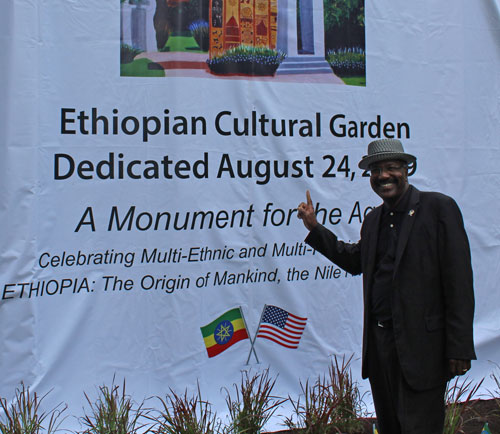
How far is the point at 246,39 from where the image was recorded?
13.5 feet

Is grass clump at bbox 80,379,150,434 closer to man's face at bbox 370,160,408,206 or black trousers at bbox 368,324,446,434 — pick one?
black trousers at bbox 368,324,446,434

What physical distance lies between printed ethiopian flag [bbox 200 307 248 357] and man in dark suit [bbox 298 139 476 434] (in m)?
1.32

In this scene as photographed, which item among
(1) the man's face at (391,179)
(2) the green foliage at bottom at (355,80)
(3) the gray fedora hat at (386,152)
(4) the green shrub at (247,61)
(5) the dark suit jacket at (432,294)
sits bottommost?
(5) the dark suit jacket at (432,294)

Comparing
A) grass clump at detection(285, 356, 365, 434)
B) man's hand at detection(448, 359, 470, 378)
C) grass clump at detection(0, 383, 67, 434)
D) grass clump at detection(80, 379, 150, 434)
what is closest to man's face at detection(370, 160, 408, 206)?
man's hand at detection(448, 359, 470, 378)

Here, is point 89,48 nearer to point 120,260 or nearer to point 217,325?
point 120,260

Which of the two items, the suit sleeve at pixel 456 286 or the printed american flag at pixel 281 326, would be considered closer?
the suit sleeve at pixel 456 286

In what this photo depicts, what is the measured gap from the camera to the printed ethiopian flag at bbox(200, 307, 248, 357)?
398 centimetres

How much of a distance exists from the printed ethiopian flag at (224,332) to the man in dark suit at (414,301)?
1324 millimetres

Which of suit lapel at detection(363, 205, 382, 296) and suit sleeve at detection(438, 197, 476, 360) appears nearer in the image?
suit sleeve at detection(438, 197, 476, 360)

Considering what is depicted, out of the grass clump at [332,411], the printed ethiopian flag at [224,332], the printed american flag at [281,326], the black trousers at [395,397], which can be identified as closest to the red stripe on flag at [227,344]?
the printed ethiopian flag at [224,332]

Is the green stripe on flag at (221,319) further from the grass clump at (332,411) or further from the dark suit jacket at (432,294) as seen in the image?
the dark suit jacket at (432,294)

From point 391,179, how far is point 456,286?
22.9 inches

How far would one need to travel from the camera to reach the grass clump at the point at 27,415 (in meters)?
3.26

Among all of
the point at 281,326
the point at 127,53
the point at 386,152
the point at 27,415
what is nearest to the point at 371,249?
the point at 386,152
